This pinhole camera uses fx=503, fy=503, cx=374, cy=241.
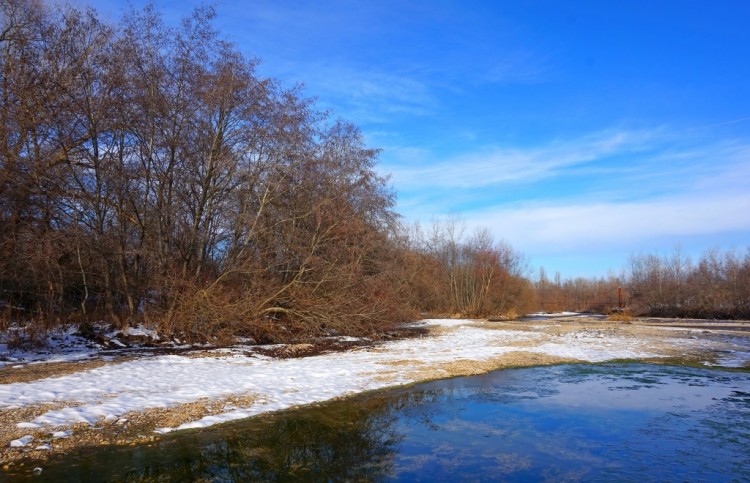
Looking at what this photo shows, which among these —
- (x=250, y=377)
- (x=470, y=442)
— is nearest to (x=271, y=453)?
(x=470, y=442)

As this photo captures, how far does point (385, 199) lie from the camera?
102 feet

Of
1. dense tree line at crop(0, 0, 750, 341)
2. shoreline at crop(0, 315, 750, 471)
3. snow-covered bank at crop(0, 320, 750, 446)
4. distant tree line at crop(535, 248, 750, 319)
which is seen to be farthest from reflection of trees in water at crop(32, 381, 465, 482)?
distant tree line at crop(535, 248, 750, 319)

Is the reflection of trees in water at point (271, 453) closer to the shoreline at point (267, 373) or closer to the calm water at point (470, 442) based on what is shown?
the calm water at point (470, 442)

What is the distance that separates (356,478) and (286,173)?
1709 cm

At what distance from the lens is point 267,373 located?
515 inches

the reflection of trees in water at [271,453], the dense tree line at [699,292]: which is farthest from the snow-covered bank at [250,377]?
the dense tree line at [699,292]

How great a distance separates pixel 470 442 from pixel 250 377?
643 cm

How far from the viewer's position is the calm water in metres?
6.46

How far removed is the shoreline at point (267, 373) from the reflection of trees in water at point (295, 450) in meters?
0.77

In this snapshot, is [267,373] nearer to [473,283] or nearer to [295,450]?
[295,450]

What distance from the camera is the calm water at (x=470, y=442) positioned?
646 centimetres

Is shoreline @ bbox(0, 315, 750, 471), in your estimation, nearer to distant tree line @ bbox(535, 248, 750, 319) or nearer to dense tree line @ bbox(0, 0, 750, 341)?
dense tree line @ bbox(0, 0, 750, 341)

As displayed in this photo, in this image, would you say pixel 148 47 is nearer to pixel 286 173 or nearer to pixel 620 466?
pixel 286 173

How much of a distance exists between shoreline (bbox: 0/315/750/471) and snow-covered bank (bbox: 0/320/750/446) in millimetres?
30
